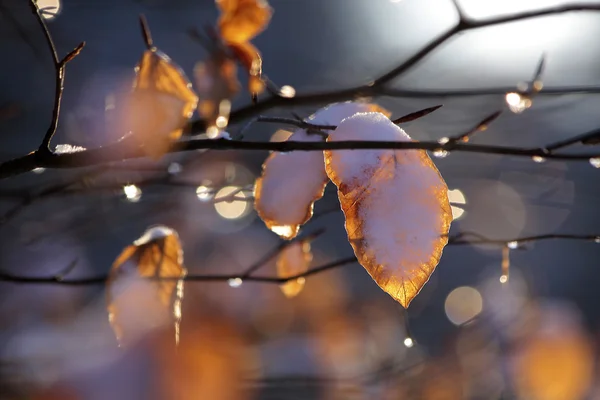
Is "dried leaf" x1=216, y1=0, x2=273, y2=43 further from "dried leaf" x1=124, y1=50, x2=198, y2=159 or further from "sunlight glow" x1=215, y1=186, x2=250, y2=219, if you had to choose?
"sunlight glow" x1=215, y1=186, x2=250, y2=219

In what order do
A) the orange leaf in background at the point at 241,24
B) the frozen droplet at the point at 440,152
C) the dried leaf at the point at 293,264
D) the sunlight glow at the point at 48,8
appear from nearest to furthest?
the frozen droplet at the point at 440,152, the orange leaf in background at the point at 241,24, the sunlight glow at the point at 48,8, the dried leaf at the point at 293,264

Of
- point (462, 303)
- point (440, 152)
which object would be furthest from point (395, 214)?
point (462, 303)

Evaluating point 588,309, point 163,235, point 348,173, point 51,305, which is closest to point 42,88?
point 51,305

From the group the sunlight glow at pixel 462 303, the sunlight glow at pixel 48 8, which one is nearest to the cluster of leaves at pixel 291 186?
the sunlight glow at pixel 48 8

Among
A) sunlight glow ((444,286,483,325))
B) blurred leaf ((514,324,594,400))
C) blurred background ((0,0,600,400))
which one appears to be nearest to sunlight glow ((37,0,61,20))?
blurred background ((0,0,600,400))

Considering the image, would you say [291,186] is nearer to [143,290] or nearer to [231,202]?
[143,290]

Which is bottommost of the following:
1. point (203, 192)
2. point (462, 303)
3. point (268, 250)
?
point (462, 303)

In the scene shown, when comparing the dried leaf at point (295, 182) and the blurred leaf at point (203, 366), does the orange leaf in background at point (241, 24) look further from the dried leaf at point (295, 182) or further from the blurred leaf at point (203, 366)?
the blurred leaf at point (203, 366)
